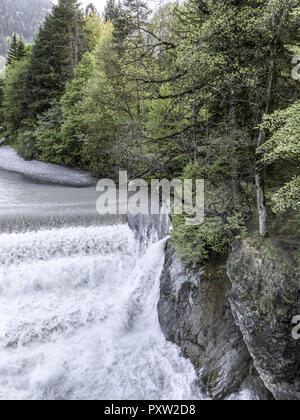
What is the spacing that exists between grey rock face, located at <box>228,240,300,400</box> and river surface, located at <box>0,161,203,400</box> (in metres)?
1.86

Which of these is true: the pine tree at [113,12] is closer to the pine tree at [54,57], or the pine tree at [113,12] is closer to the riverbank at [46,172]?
the pine tree at [54,57]

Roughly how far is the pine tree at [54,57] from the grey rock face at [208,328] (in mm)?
21718

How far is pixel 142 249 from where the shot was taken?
9758mm

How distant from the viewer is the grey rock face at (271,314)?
4367mm

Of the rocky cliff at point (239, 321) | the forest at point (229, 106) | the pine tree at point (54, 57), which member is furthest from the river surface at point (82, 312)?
the pine tree at point (54, 57)

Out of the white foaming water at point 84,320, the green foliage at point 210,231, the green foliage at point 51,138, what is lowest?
the white foaming water at point 84,320

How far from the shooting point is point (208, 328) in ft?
20.0

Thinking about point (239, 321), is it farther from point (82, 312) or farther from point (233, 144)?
point (82, 312)

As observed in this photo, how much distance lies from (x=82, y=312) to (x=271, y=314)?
512cm

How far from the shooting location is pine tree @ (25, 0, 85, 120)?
953 inches

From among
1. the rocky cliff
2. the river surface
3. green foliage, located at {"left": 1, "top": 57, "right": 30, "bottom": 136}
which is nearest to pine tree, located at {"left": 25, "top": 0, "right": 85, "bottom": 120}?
green foliage, located at {"left": 1, "top": 57, "right": 30, "bottom": 136}

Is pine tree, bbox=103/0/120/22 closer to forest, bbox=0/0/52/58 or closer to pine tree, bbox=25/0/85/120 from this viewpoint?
pine tree, bbox=25/0/85/120

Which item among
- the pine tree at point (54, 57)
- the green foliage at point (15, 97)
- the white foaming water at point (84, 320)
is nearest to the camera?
the white foaming water at point (84, 320)
